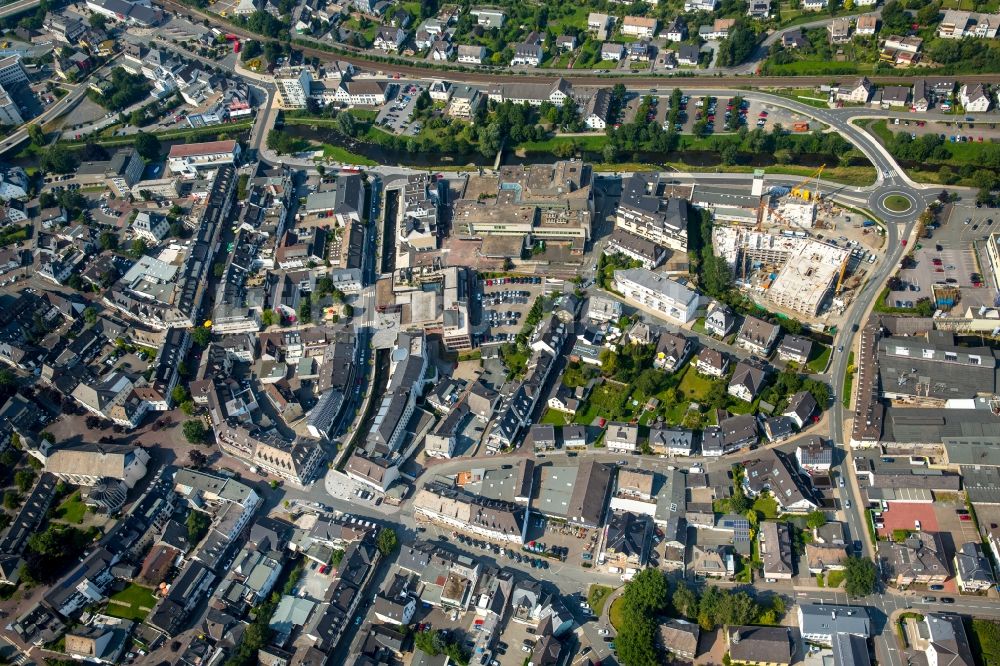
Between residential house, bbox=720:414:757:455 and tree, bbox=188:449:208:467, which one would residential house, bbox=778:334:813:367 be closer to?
residential house, bbox=720:414:757:455

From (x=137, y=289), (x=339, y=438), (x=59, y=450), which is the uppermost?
(x=137, y=289)

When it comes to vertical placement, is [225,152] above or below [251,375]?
above

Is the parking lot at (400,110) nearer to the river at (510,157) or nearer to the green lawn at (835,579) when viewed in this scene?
the river at (510,157)

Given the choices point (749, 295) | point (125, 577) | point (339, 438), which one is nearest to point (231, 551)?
point (125, 577)

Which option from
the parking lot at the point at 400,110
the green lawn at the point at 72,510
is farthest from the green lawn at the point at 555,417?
the parking lot at the point at 400,110

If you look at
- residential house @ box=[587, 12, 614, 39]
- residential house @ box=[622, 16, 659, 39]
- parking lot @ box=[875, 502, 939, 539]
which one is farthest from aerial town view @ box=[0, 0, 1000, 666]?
residential house @ box=[587, 12, 614, 39]

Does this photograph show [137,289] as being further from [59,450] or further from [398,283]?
[398,283]

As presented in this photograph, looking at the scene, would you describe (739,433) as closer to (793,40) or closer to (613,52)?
(613,52)
